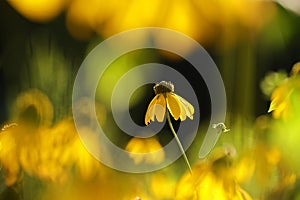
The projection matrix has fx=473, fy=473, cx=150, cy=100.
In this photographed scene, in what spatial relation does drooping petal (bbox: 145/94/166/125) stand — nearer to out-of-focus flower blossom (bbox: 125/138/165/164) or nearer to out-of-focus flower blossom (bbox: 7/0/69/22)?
out-of-focus flower blossom (bbox: 125/138/165/164)

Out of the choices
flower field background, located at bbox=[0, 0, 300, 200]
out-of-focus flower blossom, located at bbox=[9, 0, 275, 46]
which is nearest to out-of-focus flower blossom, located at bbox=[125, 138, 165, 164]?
flower field background, located at bbox=[0, 0, 300, 200]

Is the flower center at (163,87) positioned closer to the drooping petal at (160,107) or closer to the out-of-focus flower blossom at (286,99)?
the drooping petal at (160,107)

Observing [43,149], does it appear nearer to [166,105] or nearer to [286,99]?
[166,105]

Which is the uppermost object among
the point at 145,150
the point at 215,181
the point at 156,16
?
the point at 156,16

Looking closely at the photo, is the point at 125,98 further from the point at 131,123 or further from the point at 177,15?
the point at 177,15

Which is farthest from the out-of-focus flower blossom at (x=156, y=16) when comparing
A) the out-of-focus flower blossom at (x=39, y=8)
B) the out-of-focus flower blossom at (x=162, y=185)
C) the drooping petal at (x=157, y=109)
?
the out-of-focus flower blossom at (x=162, y=185)

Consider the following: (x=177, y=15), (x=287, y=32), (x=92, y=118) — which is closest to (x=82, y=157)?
(x=92, y=118)

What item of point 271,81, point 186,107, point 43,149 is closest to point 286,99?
point 271,81

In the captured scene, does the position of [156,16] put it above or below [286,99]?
above
